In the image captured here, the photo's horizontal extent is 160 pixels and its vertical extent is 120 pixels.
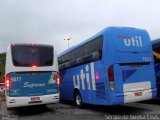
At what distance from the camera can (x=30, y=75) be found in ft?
41.3

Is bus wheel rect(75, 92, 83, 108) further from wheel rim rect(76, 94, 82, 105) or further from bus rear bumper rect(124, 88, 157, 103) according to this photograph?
bus rear bumper rect(124, 88, 157, 103)

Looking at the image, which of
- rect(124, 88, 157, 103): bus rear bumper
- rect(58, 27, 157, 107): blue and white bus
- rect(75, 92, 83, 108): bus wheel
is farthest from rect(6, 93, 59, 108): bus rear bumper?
rect(124, 88, 157, 103): bus rear bumper

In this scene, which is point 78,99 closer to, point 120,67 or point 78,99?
point 78,99

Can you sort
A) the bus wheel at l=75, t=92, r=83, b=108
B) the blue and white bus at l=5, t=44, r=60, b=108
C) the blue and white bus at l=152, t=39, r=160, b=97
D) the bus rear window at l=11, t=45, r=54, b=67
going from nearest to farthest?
the blue and white bus at l=5, t=44, r=60, b=108, the bus rear window at l=11, t=45, r=54, b=67, the blue and white bus at l=152, t=39, r=160, b=97, the bus wheel at l=75, t=92, r=83, b=108

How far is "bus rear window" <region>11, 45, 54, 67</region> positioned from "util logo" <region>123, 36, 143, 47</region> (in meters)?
3.75

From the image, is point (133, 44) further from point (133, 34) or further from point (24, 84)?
point (24, 84)

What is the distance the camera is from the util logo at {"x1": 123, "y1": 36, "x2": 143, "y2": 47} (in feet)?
36.5

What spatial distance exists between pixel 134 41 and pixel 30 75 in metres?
4.63

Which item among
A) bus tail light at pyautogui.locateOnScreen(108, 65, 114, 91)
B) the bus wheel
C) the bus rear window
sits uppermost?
the bus rear window

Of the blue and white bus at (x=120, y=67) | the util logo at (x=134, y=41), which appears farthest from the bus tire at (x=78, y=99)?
the util logo at (x=134, y=41)

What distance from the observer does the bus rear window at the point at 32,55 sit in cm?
1245

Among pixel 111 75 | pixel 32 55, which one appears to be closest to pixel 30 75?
pixel 32 55

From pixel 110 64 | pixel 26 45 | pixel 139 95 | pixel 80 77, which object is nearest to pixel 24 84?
pixel 26 45

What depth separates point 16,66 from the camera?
40.5 ft
